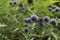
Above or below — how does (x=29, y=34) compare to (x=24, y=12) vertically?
below

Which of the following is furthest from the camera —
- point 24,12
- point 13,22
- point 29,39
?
point 24,12

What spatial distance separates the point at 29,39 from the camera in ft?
2.79

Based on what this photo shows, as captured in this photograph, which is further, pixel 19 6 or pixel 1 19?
pixel 19 6

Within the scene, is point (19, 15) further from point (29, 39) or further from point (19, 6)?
point (29, 39)

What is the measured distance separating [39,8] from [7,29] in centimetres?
22

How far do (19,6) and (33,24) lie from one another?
0.32 meters

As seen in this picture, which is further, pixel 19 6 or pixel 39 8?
pixel 19 6

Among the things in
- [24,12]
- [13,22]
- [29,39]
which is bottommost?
[29,39]

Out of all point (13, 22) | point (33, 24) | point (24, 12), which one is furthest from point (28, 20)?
point (24, 12)

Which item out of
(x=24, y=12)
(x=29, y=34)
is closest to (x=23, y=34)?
(x=29, y=34)

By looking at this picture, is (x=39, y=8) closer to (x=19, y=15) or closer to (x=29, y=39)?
(x=19, y=15)

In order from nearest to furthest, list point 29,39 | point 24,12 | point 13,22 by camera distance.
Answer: point 29,39
point 13,22
point 24,12

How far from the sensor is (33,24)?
2.89 ft

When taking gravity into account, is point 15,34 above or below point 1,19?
below
